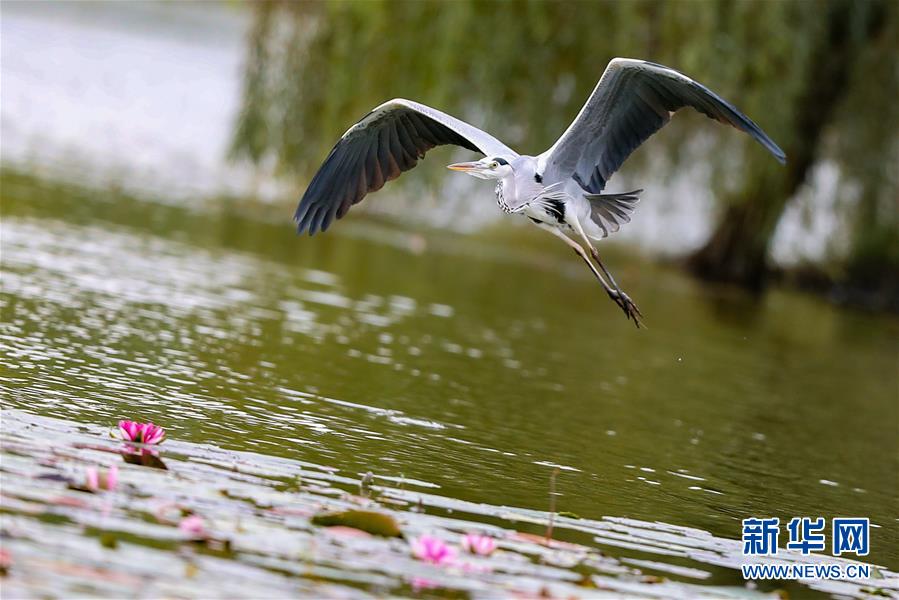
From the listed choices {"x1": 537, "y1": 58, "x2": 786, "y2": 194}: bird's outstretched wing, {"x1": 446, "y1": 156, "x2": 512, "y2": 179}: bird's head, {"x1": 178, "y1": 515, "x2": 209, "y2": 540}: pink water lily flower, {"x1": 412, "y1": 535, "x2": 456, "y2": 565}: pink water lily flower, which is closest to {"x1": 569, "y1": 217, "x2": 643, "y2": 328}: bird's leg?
{"x1": 537, "y1": 58, "x2": 786, "y2": 194}: bird's outstretched wing

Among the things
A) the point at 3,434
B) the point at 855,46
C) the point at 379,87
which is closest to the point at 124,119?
the point at 379,87

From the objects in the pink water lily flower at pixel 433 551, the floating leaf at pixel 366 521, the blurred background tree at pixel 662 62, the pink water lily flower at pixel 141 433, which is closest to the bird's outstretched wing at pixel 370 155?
the pink water lily flower at pixel 141 433

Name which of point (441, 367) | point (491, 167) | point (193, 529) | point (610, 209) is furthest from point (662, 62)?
point (193, 529)

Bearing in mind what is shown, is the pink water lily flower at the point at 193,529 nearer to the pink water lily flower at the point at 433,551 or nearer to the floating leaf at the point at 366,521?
the floating leaf at the point at 366,521

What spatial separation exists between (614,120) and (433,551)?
147 inches

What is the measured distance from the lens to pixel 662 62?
14.6 metres

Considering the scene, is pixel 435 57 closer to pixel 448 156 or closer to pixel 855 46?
pixel 448 156

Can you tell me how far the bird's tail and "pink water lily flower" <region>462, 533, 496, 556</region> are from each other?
3.24 meters

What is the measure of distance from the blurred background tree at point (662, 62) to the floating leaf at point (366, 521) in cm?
1012

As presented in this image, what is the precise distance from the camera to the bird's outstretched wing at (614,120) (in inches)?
287

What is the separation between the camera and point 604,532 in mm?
5371

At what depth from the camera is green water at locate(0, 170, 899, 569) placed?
6.21m

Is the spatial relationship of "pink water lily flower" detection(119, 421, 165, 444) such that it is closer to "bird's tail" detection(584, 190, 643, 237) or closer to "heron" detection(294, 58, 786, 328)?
"heron" detection(294, 58, 786, 328)

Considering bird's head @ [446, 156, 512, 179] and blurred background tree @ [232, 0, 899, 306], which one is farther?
blurred background tree @ [232, 0, 899, 306]
